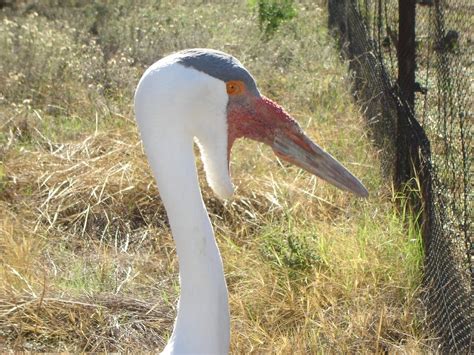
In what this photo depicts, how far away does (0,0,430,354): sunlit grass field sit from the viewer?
13.4 ft

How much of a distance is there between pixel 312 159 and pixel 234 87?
0.36 meters

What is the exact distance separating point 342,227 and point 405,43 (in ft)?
3.68

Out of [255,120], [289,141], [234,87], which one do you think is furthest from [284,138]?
[234,87]

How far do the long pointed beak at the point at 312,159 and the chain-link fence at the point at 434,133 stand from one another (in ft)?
2.85

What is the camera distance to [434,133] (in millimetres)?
5020

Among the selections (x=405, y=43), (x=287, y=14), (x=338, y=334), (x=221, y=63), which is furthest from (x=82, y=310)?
(x=287, y=14)

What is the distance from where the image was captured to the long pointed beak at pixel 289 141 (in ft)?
9.12

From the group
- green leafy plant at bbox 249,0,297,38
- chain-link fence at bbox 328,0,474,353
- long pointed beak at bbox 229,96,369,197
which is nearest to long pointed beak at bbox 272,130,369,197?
long pointed beak at bbox 229,96,369,197

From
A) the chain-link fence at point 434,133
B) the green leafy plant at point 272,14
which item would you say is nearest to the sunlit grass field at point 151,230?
the chain-link fence at point 434,133

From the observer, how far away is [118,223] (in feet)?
17.2

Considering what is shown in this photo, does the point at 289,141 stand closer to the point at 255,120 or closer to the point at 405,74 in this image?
the point at 255,120

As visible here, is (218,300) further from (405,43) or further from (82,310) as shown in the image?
(405,43)

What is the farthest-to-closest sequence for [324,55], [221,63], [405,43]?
1. [324,55]
2. [405,43]
3. [221,63]

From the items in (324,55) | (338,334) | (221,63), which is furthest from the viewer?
(324,55)
